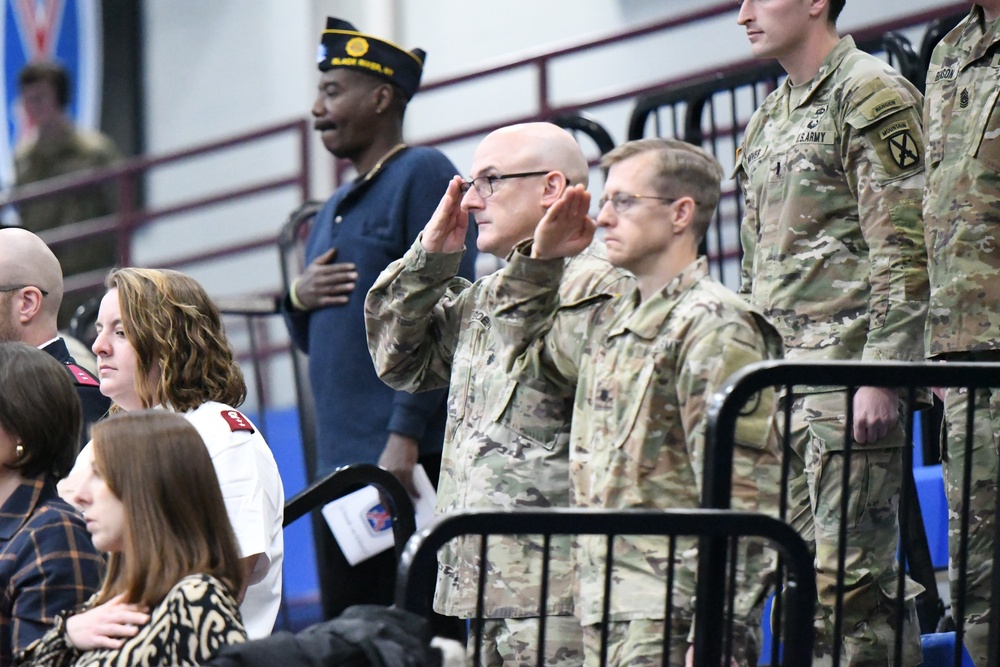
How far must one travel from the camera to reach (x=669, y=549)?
262 cm

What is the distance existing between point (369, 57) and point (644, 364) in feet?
6.51

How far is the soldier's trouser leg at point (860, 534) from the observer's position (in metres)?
3.46

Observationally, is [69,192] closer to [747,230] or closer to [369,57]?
[369,57]

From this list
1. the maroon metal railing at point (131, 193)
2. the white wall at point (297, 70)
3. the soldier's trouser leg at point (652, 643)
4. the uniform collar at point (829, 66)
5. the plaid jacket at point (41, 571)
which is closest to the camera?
the soldier's trouser leg at point (652, 643)

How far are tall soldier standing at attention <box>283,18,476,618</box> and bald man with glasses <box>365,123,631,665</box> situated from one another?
0.62m

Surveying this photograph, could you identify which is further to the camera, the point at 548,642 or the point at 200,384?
the point at 200,384

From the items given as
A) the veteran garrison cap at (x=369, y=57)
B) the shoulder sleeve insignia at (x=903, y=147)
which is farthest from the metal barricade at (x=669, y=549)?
the veteran garrison cap at (x=369, y=57)

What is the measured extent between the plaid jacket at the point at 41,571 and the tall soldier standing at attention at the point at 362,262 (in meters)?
1.24

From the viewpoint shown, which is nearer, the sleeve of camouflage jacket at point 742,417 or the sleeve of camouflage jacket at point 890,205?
the sleeve of camouflage jacket at point 742,417

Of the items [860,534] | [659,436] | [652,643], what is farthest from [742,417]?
[860,534]

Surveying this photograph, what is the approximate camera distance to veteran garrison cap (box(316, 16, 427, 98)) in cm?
471

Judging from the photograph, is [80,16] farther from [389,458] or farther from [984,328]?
[984,328]

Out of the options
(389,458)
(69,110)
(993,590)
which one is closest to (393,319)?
(389,458)

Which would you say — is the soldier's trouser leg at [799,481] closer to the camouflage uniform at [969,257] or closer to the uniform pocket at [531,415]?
the camouflage uniform at [969,257]
